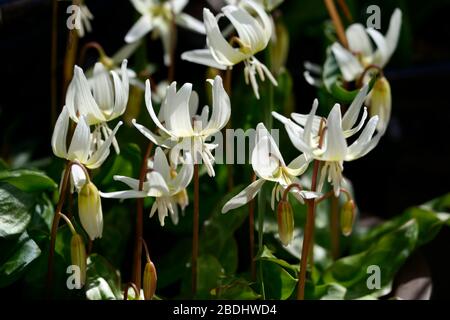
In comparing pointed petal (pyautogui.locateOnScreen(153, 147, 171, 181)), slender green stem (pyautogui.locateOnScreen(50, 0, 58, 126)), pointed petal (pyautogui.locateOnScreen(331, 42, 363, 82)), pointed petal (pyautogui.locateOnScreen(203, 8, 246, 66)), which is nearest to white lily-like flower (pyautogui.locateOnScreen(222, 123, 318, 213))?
pointed petal (pyautogui.locateOnScreen(153, 147, 171, 181))

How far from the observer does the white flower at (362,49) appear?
1632 millimetres

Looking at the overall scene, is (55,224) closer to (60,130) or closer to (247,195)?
(60,130)

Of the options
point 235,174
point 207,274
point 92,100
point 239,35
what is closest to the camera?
point 92,100

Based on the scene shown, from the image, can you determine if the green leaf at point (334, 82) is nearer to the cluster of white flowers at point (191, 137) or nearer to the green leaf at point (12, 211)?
the cluster of white flowers at point (191, 137)

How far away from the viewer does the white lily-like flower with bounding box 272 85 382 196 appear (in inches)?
45.6

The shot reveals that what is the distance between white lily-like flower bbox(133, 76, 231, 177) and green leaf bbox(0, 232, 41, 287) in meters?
0.26

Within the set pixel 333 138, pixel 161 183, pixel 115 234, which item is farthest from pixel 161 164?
pixel 115 234

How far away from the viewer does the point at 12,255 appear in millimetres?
1334

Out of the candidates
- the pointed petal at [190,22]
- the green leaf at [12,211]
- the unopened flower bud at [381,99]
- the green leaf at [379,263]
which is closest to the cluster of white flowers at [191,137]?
the green leaf at [12,211]

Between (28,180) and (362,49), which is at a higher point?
(362,49)

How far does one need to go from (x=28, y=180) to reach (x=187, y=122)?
34 cm

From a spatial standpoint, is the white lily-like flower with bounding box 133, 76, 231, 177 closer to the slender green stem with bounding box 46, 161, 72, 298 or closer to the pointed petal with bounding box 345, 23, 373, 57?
the slender green stem with bounding box 46, 161, 72, 298

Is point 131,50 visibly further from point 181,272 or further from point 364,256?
point 364,256

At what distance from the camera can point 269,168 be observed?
122 cm
